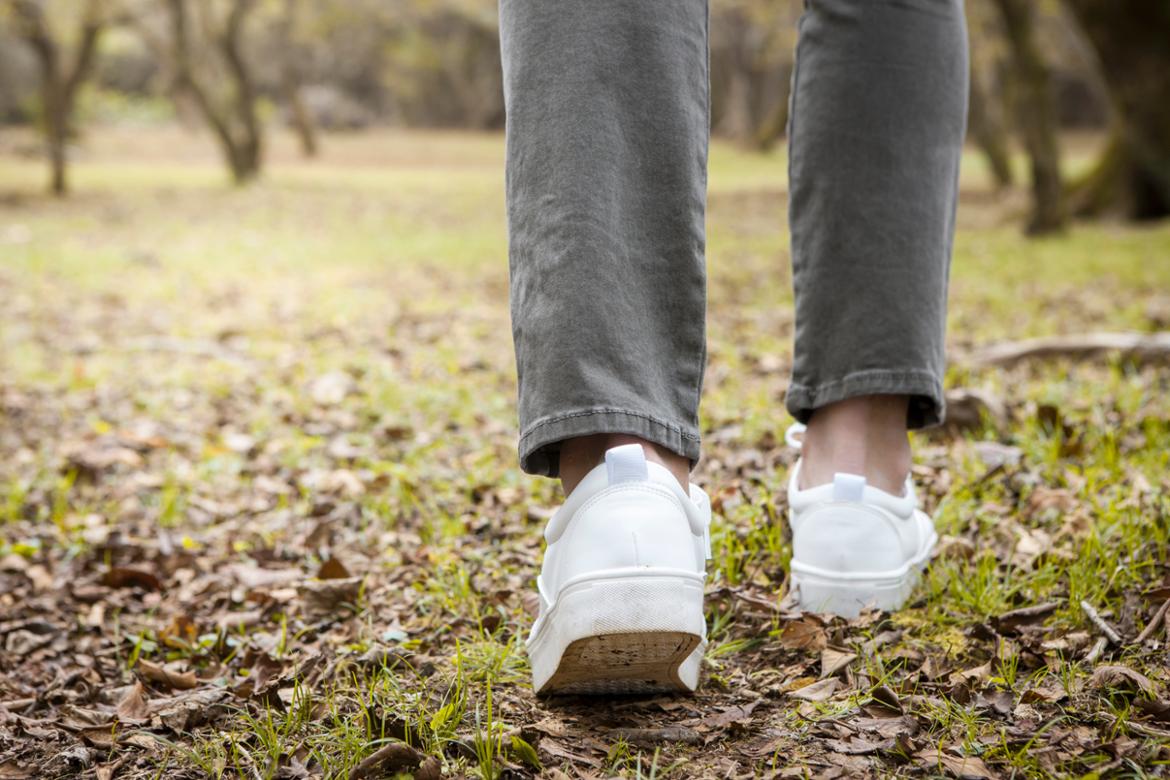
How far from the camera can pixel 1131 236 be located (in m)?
8.45

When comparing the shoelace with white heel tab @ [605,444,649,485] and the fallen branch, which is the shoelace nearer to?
white heel tab @ [605,444,649,485]

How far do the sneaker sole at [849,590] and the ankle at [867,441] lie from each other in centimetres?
14

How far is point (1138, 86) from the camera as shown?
8344 mm

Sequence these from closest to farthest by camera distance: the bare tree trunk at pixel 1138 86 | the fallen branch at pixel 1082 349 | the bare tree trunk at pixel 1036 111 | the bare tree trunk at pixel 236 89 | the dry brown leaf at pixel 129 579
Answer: the dry brown leaf at pixel 129 579 < the fallen branch at pixel 1082 349 < the bare tree trunk at pixel 1138 86 < the bare tree trunk at pixel 1036 111 < the bare tree trunk at pixel 236 89

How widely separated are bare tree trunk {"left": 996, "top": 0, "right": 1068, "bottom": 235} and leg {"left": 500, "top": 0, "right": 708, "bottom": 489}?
28.4 ft

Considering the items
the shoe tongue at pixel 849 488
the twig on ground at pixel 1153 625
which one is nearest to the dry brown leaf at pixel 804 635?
the shoe tongue at pixel 849 488

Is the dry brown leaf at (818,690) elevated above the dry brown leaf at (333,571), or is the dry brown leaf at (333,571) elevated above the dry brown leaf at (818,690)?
the dry brown leaf at (818,690)

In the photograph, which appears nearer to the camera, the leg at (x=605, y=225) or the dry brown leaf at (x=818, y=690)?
the leg at (x=605, y=225)

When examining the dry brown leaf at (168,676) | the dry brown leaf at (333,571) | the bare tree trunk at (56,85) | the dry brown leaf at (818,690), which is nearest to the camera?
the dry brown leaf at (818,690)

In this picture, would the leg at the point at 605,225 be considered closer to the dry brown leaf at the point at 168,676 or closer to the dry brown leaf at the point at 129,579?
the dry brown leaf at the point at 168,676

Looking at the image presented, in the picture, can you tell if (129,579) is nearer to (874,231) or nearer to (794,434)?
(794,434)

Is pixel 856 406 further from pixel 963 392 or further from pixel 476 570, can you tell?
pixel 963 392

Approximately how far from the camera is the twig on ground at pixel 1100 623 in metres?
1.34

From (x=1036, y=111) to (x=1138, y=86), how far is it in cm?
81
